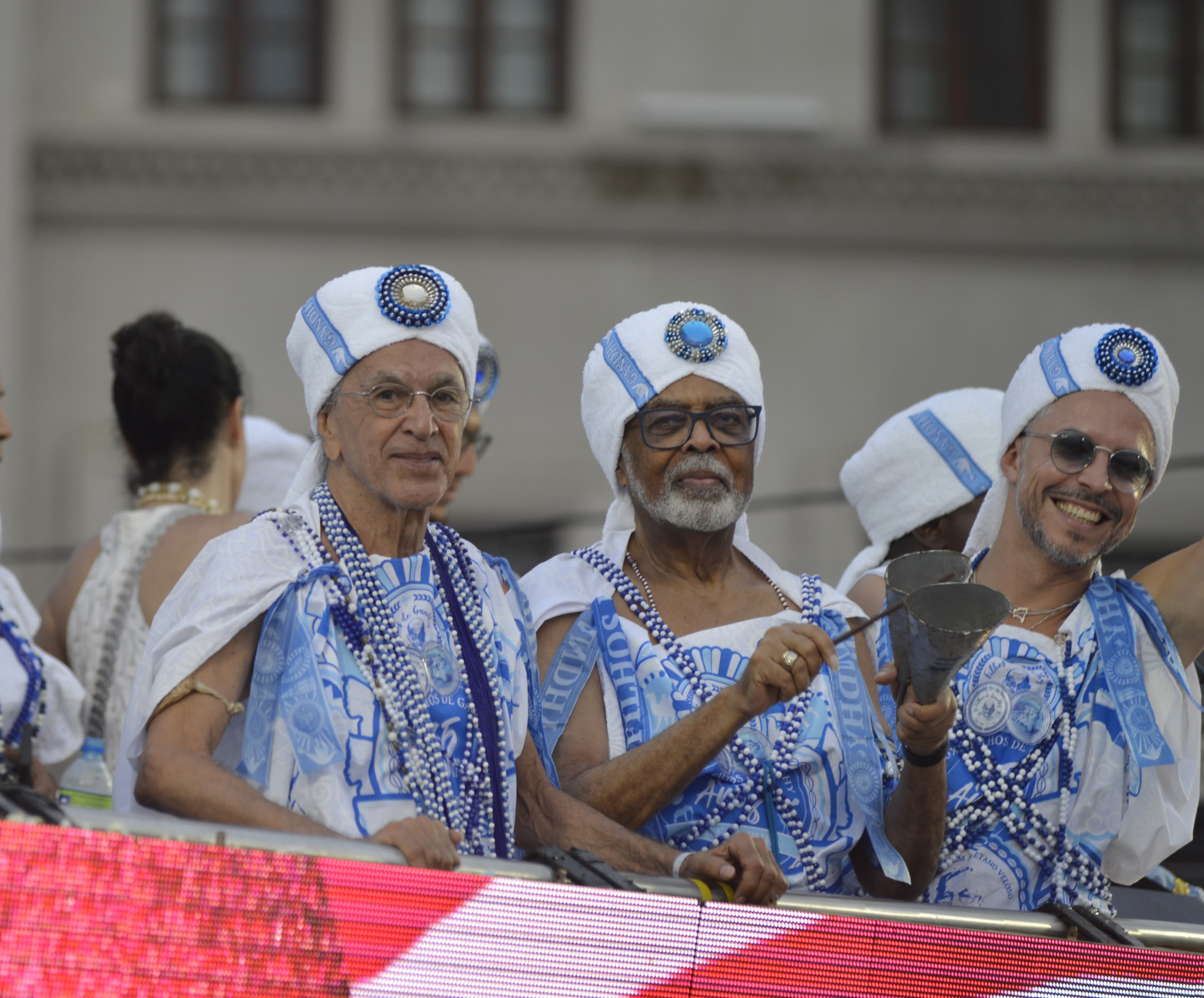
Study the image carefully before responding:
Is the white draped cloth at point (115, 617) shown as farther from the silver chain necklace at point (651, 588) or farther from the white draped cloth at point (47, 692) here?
the silver chain necklace at point (651, 588)

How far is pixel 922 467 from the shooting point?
4.38 meters

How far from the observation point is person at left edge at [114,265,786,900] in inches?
106

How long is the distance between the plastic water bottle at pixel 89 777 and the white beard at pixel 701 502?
1.38 meters

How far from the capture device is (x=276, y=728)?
276 centimetres

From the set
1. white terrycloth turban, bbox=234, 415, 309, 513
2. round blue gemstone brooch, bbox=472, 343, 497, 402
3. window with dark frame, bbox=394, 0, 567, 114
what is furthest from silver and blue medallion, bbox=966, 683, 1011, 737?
window with dark frame, bbox=394, 0, 567, 114

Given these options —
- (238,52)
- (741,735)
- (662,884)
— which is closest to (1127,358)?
(741,735)

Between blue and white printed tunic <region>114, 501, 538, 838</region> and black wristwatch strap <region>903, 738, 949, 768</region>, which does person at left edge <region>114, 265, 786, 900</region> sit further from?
black wristwatch strap <region>903, 738, 949, 768</region>

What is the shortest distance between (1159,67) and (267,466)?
26.4 ft

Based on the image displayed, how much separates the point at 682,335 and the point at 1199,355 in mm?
8631

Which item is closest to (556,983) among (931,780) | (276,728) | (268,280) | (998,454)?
(276,728)

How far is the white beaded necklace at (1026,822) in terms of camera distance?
330 cm

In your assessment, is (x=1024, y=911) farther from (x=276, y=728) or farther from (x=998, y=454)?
(x=998, y=454)

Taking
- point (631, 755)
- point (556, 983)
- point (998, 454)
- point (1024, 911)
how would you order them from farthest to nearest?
point (998, 454) < point (631, 755) < point (1024, 911) < point (556, 983)

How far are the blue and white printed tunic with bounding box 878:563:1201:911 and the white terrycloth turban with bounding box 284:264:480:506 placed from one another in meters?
1.06
